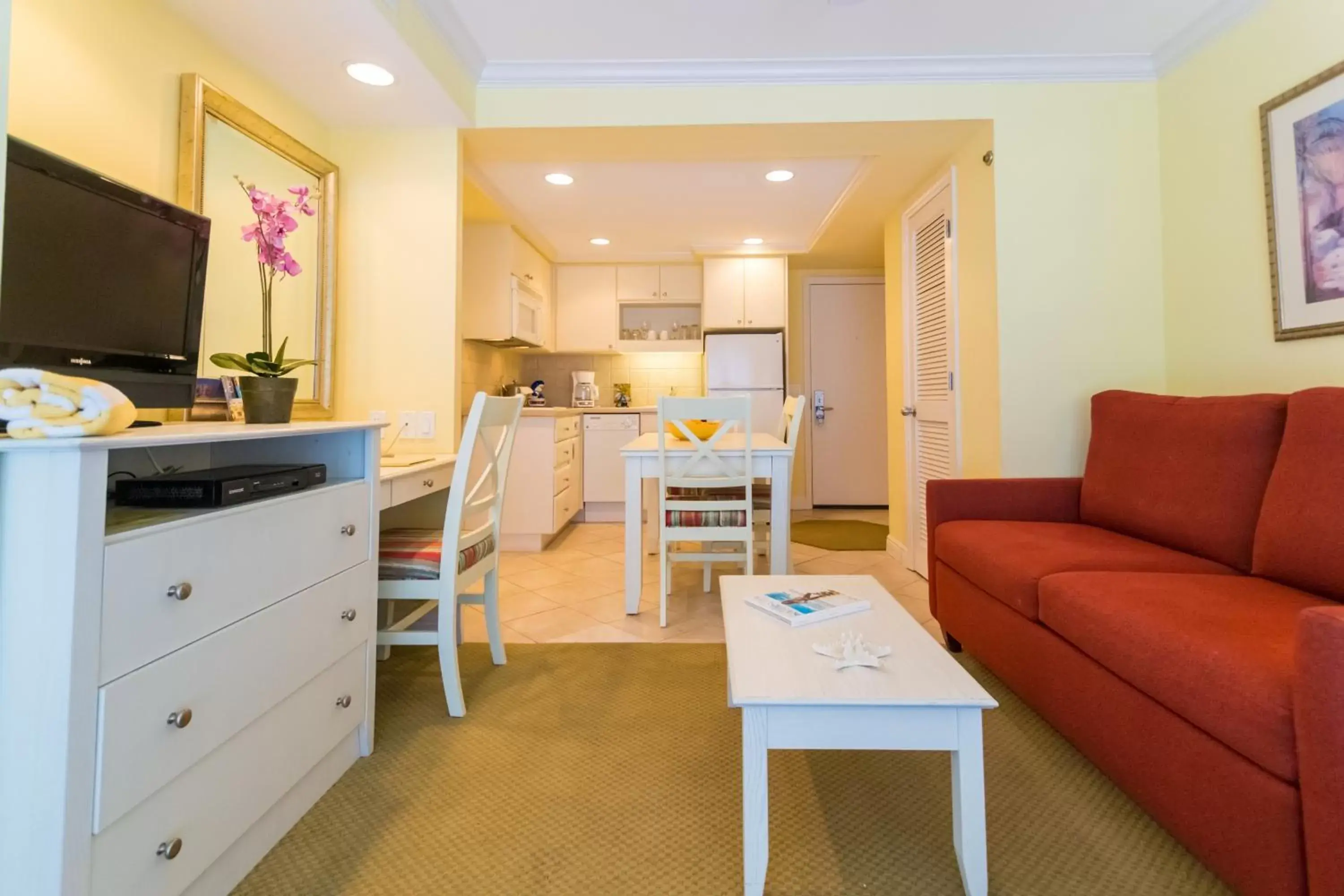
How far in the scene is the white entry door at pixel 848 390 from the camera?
5.14m

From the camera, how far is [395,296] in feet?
7.93

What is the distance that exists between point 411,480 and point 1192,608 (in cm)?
202

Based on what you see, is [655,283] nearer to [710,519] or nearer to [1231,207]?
[710,519]

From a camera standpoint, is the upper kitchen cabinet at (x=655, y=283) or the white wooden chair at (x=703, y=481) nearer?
the white wooden chair at (x=703, y=481)

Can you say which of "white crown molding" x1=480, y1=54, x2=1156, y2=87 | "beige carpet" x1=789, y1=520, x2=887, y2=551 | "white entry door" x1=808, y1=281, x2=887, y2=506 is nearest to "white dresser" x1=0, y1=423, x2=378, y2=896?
"white crown molding" x1=480, y1=54, x2=1156, y2=87

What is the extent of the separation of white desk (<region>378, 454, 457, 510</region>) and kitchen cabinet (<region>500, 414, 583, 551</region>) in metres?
1.61

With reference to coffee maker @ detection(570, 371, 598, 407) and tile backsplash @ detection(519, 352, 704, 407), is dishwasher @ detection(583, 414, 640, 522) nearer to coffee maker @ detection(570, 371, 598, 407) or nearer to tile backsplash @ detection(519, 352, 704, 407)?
coffee maker @ detection(570, 371, 598, 407)

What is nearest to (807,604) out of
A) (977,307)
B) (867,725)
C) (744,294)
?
(867,725)

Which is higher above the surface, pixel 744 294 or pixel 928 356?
pixel 744 294

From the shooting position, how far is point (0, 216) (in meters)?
0.72

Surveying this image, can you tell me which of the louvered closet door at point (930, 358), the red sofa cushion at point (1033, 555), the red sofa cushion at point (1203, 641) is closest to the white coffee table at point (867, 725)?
the red sofa cushion at point (1203, 641)

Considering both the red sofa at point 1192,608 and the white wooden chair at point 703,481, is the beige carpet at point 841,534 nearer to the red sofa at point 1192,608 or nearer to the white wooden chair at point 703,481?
the white wooden chair at point 703,481

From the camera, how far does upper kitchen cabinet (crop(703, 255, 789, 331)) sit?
4.66 metres

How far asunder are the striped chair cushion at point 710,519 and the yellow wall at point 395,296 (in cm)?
105
